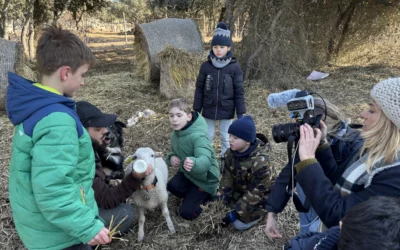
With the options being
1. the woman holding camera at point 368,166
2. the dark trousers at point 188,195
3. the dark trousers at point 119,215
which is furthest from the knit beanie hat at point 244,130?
the dark trousers at point 119,215

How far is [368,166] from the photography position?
1.52 metres

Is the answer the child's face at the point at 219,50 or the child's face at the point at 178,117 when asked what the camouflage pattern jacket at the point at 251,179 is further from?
the child's face at the point at 219,50

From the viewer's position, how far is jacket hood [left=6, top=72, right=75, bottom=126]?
1.56 metres

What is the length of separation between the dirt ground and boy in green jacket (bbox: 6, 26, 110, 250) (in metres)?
0.67

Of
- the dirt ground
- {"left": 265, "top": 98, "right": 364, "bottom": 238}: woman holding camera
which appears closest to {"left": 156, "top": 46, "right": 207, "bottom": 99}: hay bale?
the dirt ground

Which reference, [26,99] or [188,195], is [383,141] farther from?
[188,195]

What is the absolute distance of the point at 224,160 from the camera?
119 inches

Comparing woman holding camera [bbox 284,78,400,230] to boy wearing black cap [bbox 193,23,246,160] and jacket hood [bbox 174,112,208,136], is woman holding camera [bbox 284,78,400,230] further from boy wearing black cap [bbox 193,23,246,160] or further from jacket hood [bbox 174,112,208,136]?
boy wearing black cap [bbox 193,23,246,160]

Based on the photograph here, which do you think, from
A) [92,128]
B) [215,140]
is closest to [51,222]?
[92,128]

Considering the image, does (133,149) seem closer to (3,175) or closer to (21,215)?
(3,175)

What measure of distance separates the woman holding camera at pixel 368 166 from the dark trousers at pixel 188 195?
1.60m

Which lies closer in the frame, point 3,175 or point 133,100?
point 3,175

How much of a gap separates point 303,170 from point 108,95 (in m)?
5.75

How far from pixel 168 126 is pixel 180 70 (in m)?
1.50
